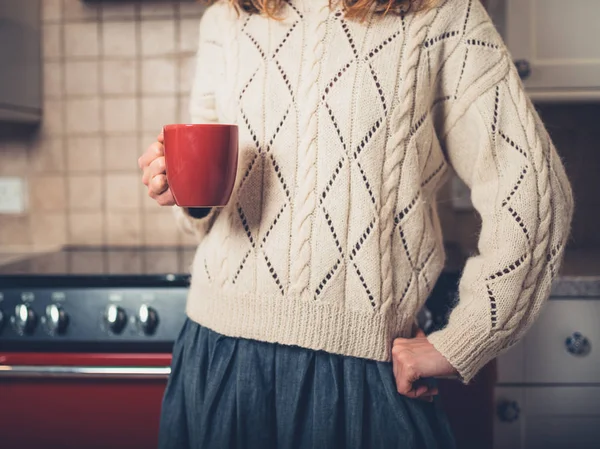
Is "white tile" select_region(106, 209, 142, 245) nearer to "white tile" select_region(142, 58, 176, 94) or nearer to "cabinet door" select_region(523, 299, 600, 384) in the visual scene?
"white tile" select_region(142, 58, 176, 94)

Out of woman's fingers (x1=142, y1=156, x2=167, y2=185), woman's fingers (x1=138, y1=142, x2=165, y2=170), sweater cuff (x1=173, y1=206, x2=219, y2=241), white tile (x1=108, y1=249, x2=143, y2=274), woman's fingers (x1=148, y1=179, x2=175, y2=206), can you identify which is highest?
woman's fingers (x1=138, y1=142, x2=165, y2=170)

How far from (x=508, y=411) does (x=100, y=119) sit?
50.3 inches

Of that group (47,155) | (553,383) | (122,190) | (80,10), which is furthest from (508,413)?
(80,10)

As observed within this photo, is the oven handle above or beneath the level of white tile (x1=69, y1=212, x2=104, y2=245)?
beneath

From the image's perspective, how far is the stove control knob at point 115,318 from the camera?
115 cm

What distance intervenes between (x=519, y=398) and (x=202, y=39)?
901mm

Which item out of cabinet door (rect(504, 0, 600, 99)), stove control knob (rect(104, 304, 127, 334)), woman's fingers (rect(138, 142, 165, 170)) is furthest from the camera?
cabinet door (rect(504, 0, 600, 99))

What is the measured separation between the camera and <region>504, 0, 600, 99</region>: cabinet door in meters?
1.38

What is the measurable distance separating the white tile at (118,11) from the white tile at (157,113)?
9.0 inches

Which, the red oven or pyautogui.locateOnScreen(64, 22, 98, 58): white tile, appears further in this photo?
pyautogui.locateOnScreen(64, 22, 98, 58): white tile

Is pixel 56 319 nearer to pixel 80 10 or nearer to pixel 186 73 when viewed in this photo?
pixel 186 73

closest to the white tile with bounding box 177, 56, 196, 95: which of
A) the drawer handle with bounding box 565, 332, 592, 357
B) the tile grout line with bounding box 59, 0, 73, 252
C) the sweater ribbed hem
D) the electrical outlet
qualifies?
the tile grout line with bounding box 59, 0, 73, 252

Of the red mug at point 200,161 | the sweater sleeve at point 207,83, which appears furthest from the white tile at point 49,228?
the red mug at point 200,161

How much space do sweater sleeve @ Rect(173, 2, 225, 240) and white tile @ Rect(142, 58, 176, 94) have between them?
0.79 meters
